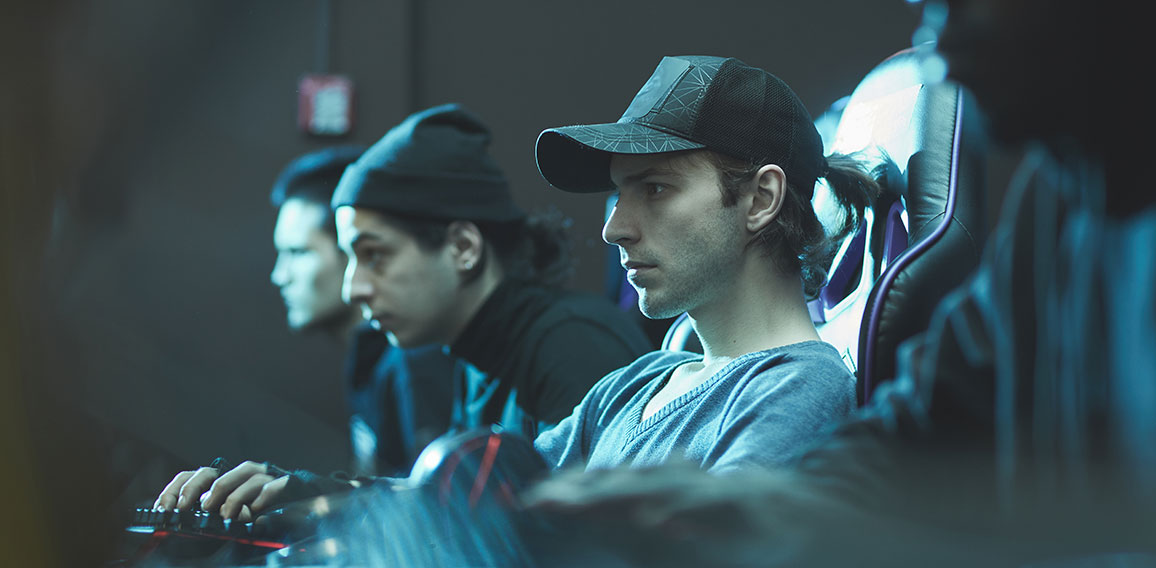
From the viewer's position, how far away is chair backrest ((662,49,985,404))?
32.9 inches

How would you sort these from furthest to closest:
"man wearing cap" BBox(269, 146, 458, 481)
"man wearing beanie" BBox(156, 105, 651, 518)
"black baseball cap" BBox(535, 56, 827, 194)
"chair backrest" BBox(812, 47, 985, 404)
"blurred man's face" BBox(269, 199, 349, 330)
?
1. "blurred man's face" BBox(269, 199, 349, 330)
2. "man wearing cap" BBox(269, 146, 458, 481)
3. "man wearing beanie" BBox(156, 105, 651, 518)
4. "black baseball cap" BBox(535, 56, 827, 194)
5. "chair backrest" BBox(812, 47, 985, 404)

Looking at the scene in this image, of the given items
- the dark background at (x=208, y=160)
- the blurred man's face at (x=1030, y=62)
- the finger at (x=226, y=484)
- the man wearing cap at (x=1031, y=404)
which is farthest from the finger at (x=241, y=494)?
the blurred man's face at (x=1030, y=62)

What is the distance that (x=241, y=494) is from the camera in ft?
2.83

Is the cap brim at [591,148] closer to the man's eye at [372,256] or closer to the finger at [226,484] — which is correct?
the finger at [226,484]

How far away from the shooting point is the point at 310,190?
2264mm

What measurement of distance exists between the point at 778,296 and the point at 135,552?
0.67m

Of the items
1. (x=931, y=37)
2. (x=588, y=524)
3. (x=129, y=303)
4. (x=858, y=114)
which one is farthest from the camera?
(x=129, y=303)

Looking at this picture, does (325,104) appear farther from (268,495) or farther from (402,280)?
(268,495)

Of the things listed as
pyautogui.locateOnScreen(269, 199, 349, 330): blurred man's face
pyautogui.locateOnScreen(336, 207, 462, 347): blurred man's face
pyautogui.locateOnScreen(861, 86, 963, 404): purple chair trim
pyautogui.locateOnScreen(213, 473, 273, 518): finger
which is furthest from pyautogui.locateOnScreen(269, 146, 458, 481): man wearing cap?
pyautogui.locateOnScreen(861, 86, 963, 404): purple chair trim

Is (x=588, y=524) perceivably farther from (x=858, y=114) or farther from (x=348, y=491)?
(x=858, y=114)

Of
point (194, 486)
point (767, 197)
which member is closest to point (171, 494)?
point (194, 486)

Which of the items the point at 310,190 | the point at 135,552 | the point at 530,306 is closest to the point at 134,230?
the point at 310,190

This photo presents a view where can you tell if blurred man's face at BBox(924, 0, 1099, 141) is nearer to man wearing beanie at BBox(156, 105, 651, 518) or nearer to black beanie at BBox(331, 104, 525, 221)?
man wearing beanie at BBox(156, 105, 651, 518)

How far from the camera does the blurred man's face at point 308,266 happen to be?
227cm
